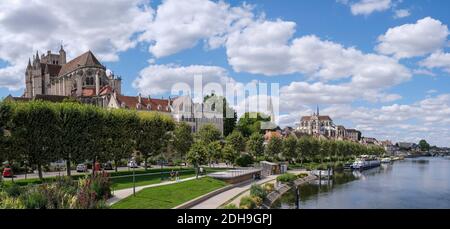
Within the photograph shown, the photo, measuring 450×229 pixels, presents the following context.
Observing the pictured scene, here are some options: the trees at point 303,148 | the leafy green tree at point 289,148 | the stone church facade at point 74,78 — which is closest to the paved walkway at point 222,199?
the leafy green tree at point 289,148

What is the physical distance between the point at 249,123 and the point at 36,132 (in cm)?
9299

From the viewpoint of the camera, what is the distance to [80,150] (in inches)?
1663

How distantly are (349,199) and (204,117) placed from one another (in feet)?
215

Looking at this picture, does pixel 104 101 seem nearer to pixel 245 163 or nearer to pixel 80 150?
pixel 245 163

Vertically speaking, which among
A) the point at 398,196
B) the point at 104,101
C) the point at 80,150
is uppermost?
the point at 104,101

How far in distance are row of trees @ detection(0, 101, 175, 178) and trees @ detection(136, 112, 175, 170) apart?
0.82 m

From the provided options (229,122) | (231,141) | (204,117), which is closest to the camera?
(231,141)

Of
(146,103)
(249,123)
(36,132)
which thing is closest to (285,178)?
(36,132)

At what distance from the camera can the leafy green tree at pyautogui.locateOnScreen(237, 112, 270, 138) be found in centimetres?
12175

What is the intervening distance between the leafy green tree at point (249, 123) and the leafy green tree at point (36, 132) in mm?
83174

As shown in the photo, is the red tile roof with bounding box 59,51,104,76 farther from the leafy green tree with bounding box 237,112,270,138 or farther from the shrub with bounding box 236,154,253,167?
the shrub with bounding box 236,154,253,167

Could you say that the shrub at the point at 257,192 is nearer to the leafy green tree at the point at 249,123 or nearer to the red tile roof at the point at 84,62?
the leafy green tree at the point at 249,123

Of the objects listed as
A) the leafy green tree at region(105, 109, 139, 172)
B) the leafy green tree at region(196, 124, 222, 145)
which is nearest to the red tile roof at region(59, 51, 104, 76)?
the leafy green tree at region(196, 124, 222, 145)
